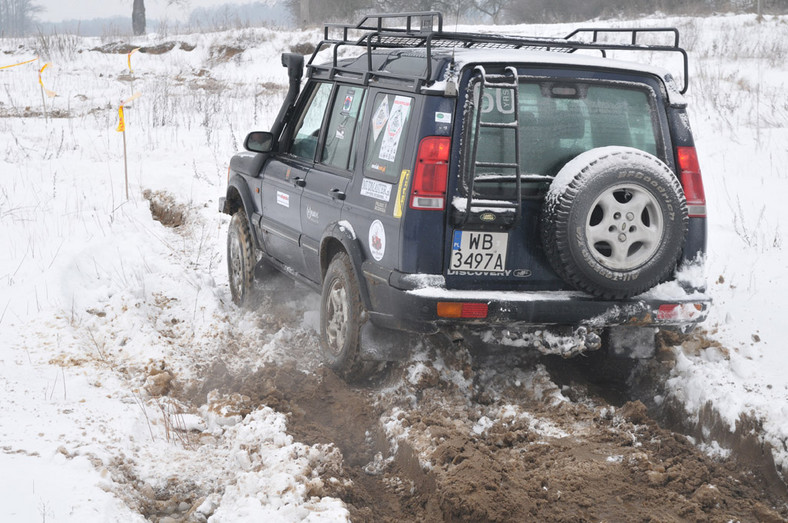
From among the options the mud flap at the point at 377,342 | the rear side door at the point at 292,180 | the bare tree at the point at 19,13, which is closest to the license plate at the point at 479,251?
the mud flap at the point at 377,342

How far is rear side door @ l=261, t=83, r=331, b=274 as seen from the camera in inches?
231

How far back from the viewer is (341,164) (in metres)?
5.32

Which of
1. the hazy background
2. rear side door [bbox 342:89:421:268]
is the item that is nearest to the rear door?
rear side door [bbox 342:89:421:268]

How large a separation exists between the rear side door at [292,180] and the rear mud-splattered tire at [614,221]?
2.10m

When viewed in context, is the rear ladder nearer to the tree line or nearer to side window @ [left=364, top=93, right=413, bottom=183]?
side window @ [left=364, top=93, right=413, bottom=183]

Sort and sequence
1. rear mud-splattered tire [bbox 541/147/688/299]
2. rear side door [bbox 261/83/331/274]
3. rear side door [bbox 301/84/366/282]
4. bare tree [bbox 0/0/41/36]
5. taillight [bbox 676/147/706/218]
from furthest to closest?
bare tree [bbox 0/0/41/36] < rear side door [bbox 261/83/331/274] < rear side door [bbox 301/84/366/282] < taillight [bbox 676/147/706/218] < rear mud-splattered tire [bbox 541/147/688/299]

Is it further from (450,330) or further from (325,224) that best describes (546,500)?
(325,224)

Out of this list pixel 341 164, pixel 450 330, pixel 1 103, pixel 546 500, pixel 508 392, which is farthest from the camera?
pixel 1 103

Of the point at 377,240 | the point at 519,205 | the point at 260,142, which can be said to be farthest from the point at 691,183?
the point at 260,142

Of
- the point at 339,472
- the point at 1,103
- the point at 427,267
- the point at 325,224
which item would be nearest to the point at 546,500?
the point at 339,472

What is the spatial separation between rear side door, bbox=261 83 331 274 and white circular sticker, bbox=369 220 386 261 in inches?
47.2

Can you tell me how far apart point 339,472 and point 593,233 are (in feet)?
5.72

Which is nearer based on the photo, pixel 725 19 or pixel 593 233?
pixel 593 233

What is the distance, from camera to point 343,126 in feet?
17.9
